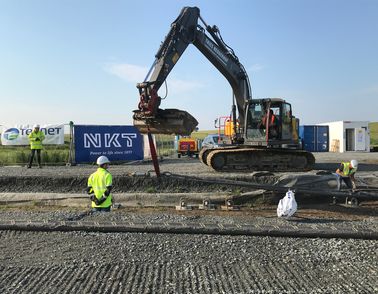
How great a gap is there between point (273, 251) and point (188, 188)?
6.57 meters

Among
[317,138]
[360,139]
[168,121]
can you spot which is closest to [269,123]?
[168,121]

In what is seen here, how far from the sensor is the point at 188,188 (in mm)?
12242

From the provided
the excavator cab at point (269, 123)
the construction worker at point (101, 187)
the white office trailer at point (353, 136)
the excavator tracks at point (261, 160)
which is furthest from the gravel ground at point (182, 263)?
the white office trailer at point (353, 136)

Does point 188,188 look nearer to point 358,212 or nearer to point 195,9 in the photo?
point 358,212

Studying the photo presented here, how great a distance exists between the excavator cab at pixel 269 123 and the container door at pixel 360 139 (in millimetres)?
20640

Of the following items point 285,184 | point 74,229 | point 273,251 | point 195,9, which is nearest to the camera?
point 273,251

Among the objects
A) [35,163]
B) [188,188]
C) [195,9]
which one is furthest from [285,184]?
[35,163]

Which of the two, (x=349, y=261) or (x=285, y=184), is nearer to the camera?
(x=349, y=261)

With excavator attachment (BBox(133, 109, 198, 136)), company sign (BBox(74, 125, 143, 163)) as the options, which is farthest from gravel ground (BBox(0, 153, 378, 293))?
company sign (BBox(74, 125, 143, 163))

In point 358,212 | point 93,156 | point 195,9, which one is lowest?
point 358,212

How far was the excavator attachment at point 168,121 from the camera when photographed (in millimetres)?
10953

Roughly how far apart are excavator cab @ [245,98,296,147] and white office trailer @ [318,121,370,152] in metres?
20.5

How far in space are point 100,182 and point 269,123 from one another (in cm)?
767

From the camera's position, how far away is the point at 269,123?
1380cm
